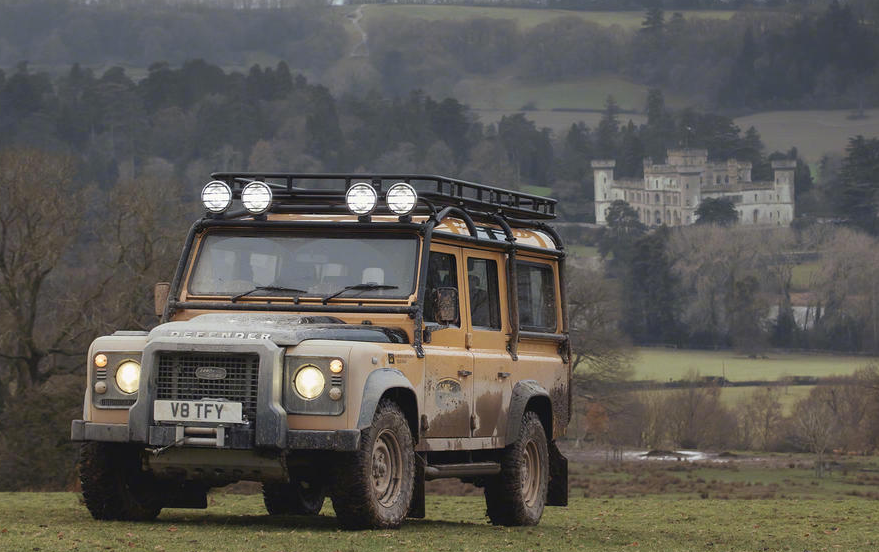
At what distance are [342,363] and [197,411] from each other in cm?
110

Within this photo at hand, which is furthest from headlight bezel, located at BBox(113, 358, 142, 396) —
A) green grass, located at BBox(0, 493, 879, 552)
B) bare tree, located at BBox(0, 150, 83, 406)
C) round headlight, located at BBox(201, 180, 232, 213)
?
bare tree, located at BBox(0, 150, 83, 406)

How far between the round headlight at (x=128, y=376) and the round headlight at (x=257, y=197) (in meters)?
2.11

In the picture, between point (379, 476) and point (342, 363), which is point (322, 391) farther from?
point (379, 476)

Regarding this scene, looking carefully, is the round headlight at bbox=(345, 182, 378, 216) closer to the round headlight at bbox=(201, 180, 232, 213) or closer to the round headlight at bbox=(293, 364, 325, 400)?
A: the round headlight at bbox=(201, 180, 232, 213)

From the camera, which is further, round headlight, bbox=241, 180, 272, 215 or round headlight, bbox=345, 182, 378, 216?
round headlight, bbox=241, 180, 272, 215

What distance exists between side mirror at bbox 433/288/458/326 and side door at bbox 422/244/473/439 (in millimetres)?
77

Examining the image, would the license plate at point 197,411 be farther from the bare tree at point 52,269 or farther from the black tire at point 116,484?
the bare tree at point 52,269

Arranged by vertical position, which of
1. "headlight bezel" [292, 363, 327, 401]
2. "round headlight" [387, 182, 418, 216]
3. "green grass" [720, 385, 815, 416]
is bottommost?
"green grass" [720, 385, 815, 416]

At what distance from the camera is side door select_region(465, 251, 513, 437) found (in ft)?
47.0

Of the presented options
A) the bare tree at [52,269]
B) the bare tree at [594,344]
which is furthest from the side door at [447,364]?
the bare tree at [594,344]

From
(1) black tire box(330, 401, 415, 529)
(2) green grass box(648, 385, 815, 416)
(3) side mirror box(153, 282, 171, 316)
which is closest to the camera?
(1) black tire box(330, 401, 415, 529)

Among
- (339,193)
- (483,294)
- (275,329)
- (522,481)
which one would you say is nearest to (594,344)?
(522,481)

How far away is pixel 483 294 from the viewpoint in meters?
14.8

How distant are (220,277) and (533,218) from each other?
416 centimetres
